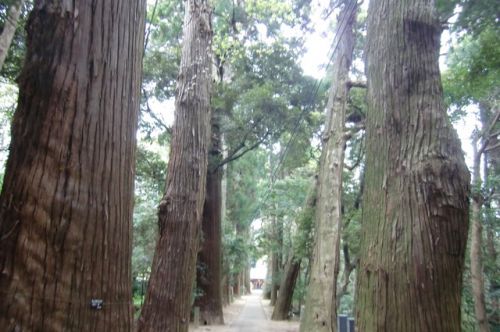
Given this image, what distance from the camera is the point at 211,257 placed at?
17547mm

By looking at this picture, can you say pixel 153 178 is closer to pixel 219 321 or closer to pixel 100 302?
pixel 219 321

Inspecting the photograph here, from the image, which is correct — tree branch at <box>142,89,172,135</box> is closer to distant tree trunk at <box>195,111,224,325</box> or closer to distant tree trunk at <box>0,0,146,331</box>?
distant tree trunk at <box>195,111,224,325</box>

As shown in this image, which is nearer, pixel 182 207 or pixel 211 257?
pixel 182 207

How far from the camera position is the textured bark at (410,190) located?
113 inches

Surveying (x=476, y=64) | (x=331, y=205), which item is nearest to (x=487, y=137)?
(x=331, y=205)

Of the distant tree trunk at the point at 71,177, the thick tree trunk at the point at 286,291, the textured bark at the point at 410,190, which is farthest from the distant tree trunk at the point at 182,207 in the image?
the thick tree trunk at the point at 286,291

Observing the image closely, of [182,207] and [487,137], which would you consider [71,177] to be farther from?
[487,137]

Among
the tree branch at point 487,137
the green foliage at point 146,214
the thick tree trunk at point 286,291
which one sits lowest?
the thick tree trunk at point 286,291

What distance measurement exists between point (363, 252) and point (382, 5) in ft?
6.36

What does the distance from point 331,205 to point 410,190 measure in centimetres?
953

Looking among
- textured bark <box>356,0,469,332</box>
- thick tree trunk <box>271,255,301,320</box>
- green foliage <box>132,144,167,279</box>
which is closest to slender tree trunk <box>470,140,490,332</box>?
thick tree trunk <box>271,255,301,320</box>

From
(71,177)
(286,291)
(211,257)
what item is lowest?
(286,291)

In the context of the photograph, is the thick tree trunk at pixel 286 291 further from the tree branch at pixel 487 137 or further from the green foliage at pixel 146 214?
the tree branch at pixel 487 137

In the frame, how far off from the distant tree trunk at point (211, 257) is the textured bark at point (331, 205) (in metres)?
4.89
